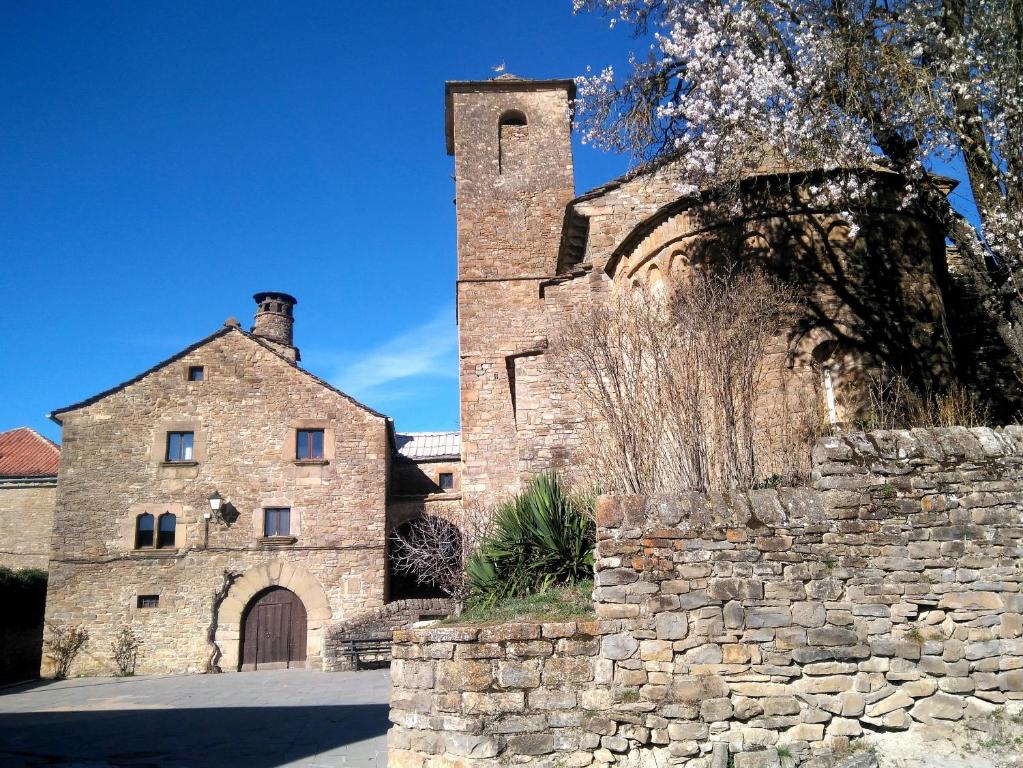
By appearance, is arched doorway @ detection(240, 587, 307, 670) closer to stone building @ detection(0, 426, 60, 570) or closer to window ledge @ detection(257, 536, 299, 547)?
window ledge @ detection(257, 536, 299, 547)

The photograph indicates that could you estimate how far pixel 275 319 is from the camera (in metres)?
29.9

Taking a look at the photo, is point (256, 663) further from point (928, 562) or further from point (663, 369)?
point (928, 562)

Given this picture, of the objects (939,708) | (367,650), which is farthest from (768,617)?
(367,650)

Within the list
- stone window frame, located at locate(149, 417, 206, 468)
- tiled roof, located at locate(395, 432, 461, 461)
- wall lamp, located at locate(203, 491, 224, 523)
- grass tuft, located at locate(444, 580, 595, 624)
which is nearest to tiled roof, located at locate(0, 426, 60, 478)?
stone window frame, located at locate(149, 417, 206, 468)

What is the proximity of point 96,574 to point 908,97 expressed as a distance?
67.2ft

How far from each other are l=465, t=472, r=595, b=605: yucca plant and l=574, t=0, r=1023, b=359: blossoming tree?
5.08 metres

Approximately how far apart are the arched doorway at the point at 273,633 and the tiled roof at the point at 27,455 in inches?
366

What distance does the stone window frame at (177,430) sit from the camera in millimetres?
20527

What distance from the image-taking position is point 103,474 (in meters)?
20.4

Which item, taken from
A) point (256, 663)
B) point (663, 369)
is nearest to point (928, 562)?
point (663, 369)

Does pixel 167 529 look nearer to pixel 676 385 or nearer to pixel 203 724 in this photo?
pixel 203 724

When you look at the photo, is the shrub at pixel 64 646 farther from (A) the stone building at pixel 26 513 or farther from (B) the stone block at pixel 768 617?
(B) the stone block at pixel 768 617

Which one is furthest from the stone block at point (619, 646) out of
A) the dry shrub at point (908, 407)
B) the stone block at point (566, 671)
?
the dry shrub at point (908, 407)

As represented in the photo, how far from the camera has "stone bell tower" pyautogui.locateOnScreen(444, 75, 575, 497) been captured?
19.3 metres
